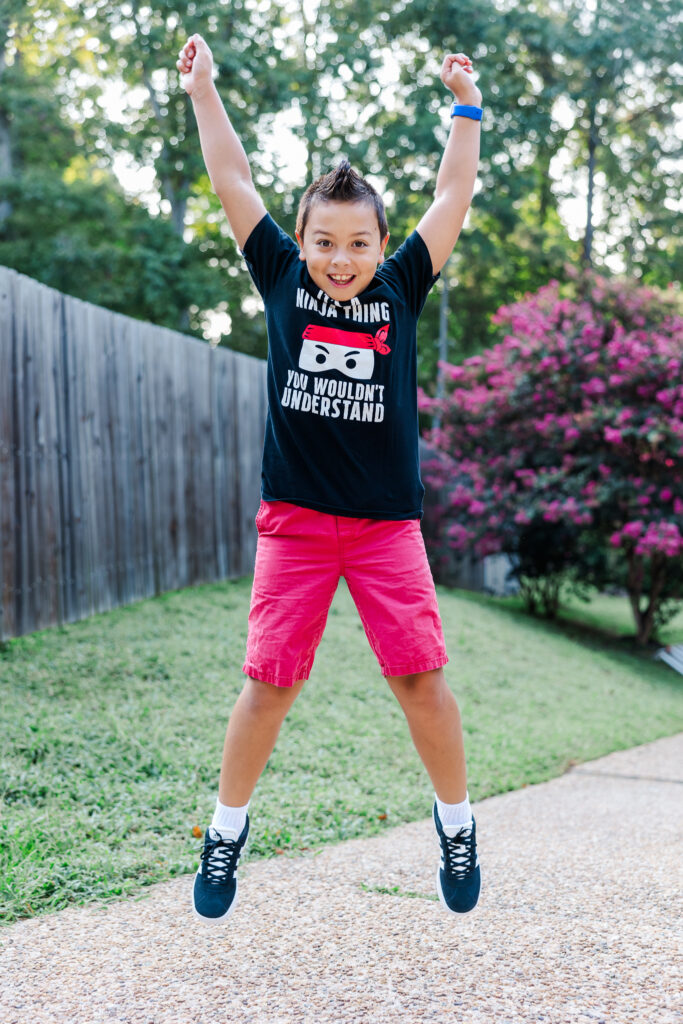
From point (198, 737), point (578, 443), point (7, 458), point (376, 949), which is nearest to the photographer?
point (376, 949)

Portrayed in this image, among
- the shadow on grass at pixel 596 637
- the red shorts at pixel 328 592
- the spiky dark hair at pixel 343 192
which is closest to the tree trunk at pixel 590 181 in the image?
the shadow on grass at pixel 596 637

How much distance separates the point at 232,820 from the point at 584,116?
70.2 ft

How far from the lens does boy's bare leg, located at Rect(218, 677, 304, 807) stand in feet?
7.88

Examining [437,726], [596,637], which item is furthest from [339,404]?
[596,637]

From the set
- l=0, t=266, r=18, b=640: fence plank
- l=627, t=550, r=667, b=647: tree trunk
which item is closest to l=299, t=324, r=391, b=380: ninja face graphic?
l=0, t=266, r=18, b=640: fence plank

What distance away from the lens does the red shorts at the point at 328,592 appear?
2.38 meters

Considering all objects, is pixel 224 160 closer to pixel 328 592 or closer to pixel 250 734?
pixel 328 592

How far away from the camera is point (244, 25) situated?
15938mm

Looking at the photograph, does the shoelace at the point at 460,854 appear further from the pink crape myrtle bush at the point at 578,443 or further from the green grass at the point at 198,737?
the pink crape myrtle bush at the point at 578,443

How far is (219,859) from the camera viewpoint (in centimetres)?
241

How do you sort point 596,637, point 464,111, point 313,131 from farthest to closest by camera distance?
point 313,131 < point 596,637 < point 464,111

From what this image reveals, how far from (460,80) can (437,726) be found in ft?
5.87

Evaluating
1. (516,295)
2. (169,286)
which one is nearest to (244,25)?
(169,286)

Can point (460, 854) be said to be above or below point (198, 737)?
above
